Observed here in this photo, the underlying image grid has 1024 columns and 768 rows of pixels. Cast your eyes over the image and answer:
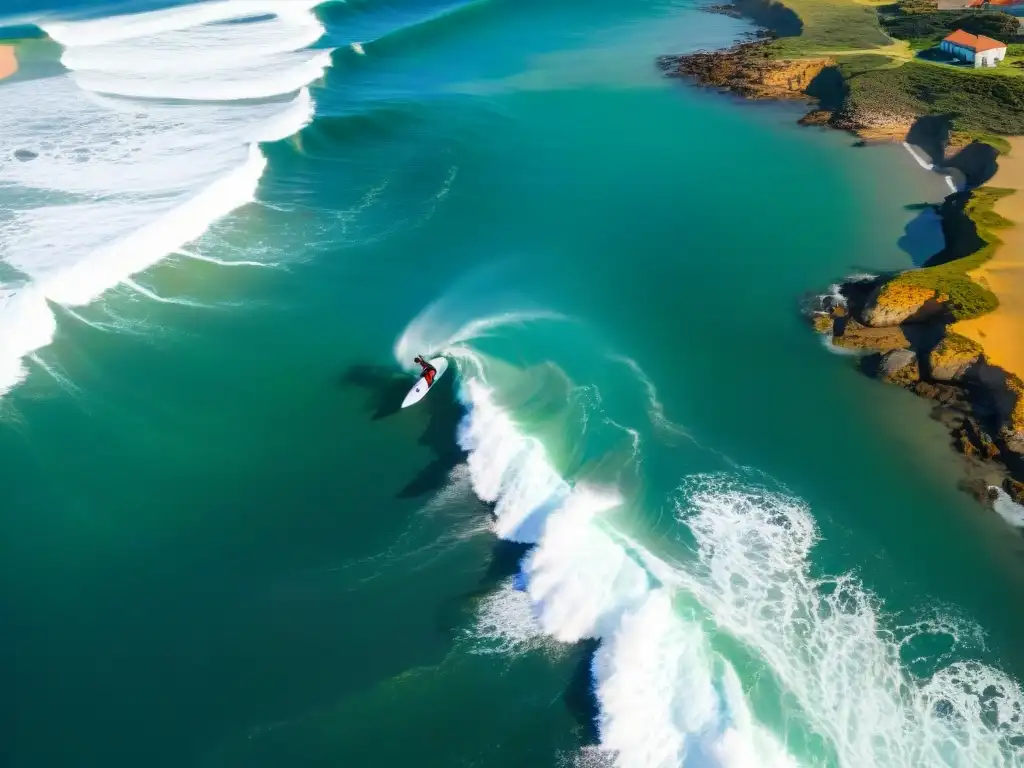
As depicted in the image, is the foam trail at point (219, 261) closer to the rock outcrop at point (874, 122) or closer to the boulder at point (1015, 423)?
the boulder at point (1015, 423)

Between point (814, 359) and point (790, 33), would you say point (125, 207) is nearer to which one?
point (814, 359)

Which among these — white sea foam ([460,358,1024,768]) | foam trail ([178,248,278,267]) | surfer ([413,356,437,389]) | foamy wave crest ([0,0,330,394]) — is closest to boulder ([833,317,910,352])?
→ white sea foam ([460,358,1024,768])

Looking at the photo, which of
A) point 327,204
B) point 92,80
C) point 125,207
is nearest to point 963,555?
point 327,204

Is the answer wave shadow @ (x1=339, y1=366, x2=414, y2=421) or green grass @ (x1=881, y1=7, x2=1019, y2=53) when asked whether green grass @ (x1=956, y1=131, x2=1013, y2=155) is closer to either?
green grass @ (x1=881, y1=7, x2=1019, y2=53)

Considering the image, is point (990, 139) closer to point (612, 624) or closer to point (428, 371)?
point (428, 371)

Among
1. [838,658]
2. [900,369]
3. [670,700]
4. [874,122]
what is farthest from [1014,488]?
[874,122]

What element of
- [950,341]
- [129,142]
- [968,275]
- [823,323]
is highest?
[129,142]
